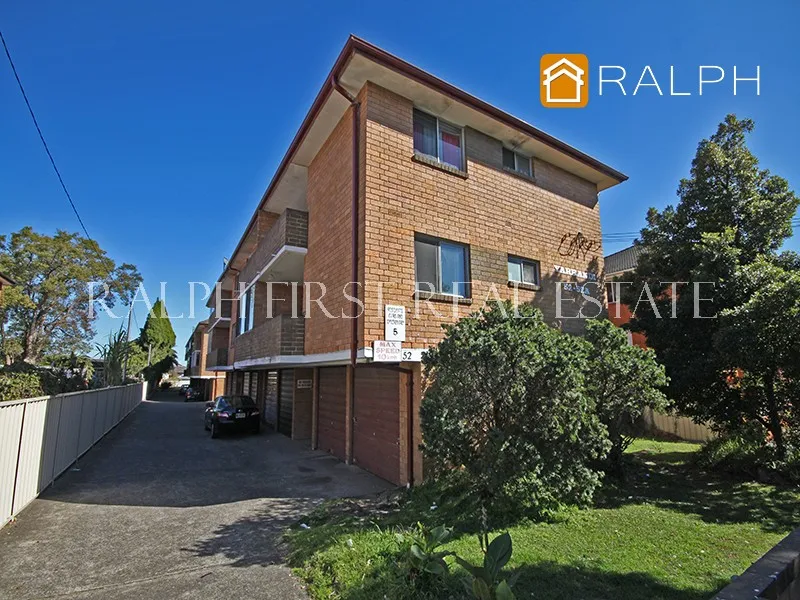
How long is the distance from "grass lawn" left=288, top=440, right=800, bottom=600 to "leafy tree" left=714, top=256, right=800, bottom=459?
1.69 m

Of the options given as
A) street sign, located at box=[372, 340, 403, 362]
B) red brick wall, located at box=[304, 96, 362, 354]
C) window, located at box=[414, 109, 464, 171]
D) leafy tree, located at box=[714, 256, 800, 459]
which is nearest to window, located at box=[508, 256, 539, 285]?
window, located at box=[414, 109, 464, 171]

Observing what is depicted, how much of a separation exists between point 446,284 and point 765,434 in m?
7.51

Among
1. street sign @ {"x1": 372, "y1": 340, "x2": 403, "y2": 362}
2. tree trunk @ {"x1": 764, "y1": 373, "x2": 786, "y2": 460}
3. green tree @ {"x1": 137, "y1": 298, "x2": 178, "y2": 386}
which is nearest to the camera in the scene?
street sign @ {"x1": 372, "y1": 340, "x2": 403, "y2": 362}

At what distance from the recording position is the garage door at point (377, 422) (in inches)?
366

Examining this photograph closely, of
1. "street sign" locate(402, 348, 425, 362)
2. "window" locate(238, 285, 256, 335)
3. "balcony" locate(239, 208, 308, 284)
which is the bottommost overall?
"street sign" locate(402, 348, 425, 362)

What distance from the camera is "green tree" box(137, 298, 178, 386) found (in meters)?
57.5

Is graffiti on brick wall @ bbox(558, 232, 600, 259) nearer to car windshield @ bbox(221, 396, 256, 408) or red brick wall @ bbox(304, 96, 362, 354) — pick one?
red brick wall @ bbox(304, 96, 362, 354)

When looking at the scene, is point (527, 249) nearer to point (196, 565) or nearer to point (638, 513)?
point (638, 513)

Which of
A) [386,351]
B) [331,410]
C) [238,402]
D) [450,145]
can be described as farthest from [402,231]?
[238,402]

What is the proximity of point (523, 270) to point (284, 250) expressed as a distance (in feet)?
19.5

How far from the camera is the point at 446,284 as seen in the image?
30.0 ft

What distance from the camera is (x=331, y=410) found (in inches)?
502

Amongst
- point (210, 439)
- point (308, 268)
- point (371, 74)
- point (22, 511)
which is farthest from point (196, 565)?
point (210, 439)

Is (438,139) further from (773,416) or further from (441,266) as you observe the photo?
(773,416)
